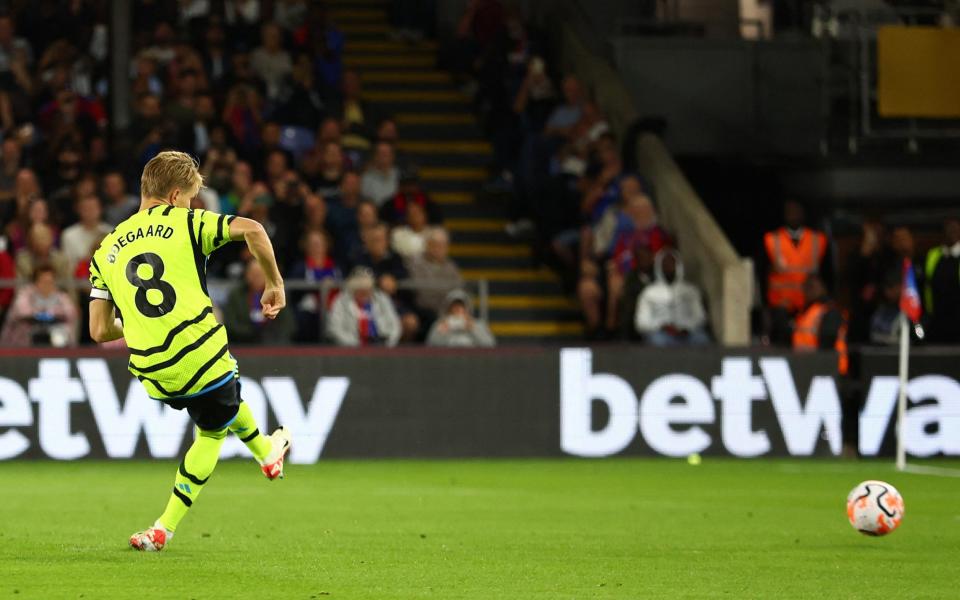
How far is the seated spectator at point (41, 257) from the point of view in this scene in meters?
19.2

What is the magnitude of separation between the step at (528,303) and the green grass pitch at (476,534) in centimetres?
480

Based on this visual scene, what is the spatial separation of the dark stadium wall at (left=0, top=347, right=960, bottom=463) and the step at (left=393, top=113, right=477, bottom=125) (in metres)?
7.71

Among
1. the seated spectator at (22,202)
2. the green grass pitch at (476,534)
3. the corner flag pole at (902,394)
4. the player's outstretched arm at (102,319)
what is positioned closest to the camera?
the green grass pitch at (476,534)

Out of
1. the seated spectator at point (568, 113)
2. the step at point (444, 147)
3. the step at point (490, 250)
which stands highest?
the seated spectator at point (568, 113)

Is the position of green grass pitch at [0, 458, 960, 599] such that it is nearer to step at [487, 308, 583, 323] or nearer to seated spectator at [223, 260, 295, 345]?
seated spectator at [223, 260, 295, 345]

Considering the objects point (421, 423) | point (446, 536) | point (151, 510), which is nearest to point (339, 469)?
point (421, 423)

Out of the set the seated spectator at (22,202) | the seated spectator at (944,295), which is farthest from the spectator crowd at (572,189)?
the seated spectator at (22,202)

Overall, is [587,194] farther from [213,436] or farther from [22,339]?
[213,436]

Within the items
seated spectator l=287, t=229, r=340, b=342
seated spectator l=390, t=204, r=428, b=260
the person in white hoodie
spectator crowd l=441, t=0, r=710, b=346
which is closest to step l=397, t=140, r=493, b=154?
spectator crowd l=441, t=0, r=710, b=346

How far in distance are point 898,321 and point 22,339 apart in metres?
9.44

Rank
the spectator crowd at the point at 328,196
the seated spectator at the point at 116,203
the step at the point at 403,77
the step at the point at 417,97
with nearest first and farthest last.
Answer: the spectator crowd at the point at 328,196
the seated spectator at the point at 116,203
the step at the point at 417,97
the step at the point at 403,77

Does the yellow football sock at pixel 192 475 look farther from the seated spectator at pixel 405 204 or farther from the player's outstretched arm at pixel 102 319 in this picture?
the seated spectator at pixel 405 204

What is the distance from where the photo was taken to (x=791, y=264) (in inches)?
881

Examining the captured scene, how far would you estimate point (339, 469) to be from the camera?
17.6 metres
